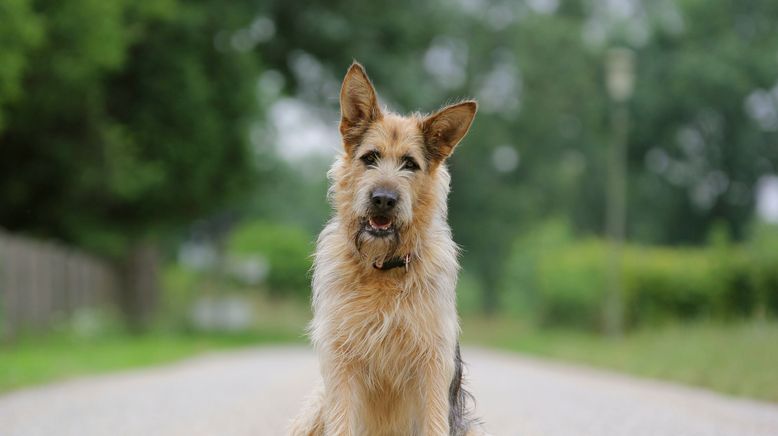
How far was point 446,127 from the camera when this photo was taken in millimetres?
6879

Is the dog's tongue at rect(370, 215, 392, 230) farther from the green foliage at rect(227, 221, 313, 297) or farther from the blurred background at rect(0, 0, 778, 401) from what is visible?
the green foliage at rect(227, 221, 313, 297)

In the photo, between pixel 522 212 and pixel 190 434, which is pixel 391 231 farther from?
pixel 522 212

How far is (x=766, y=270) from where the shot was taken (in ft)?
75.7

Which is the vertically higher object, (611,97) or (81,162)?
(611,97)

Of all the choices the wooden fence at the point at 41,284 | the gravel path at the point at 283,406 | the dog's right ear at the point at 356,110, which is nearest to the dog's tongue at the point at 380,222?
the dog's right ear at the point at 356,110

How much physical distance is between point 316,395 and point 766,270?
1844 cm

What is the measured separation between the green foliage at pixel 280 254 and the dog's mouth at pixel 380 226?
40.7 meters

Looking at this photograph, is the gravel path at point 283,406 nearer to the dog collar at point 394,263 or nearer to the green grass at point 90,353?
the green grass at point 90,353

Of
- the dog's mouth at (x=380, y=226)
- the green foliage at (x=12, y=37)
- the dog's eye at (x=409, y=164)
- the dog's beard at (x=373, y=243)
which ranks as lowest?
the dog's beard at (x=373, y=243)

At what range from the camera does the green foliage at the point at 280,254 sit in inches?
1943

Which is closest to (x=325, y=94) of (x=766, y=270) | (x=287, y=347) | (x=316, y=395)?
(x=287, y=347)

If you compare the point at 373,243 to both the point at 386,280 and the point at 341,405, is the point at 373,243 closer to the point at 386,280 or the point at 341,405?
the point at 386,280

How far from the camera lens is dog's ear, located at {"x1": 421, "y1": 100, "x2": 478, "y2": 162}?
6.80m

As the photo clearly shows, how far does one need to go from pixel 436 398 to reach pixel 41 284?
64.0 feet
